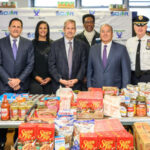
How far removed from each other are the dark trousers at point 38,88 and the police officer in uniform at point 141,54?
1.38 m

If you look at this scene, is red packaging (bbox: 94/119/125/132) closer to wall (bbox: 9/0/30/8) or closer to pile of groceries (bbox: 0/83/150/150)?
pile of groceries (bbox: 0/83/150/150)

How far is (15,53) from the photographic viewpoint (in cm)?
347

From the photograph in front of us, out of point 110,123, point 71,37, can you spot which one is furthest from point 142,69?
point 110,123

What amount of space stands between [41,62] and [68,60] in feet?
1.49

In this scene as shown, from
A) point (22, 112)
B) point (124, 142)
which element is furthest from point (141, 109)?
point (22, 112)

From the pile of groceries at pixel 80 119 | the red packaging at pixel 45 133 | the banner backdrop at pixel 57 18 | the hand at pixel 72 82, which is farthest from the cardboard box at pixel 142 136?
the banner backdrop at pixel 57 18

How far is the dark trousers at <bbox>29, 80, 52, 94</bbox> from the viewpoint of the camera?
145 inches

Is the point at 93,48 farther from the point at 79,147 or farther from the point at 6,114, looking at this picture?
the point at 79,147

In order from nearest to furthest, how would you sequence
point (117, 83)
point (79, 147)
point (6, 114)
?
point (79, 147) < point (6, 114) < point (117, 83)

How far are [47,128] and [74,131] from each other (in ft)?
0.87

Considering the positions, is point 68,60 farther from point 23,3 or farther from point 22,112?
point 23,3

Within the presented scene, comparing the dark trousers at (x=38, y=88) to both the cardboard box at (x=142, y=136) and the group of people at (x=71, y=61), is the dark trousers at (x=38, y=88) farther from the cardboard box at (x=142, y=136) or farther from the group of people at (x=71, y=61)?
the cardboard box at (x=142, y=136)

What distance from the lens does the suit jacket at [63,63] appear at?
11.5ft

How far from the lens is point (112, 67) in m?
3.31
